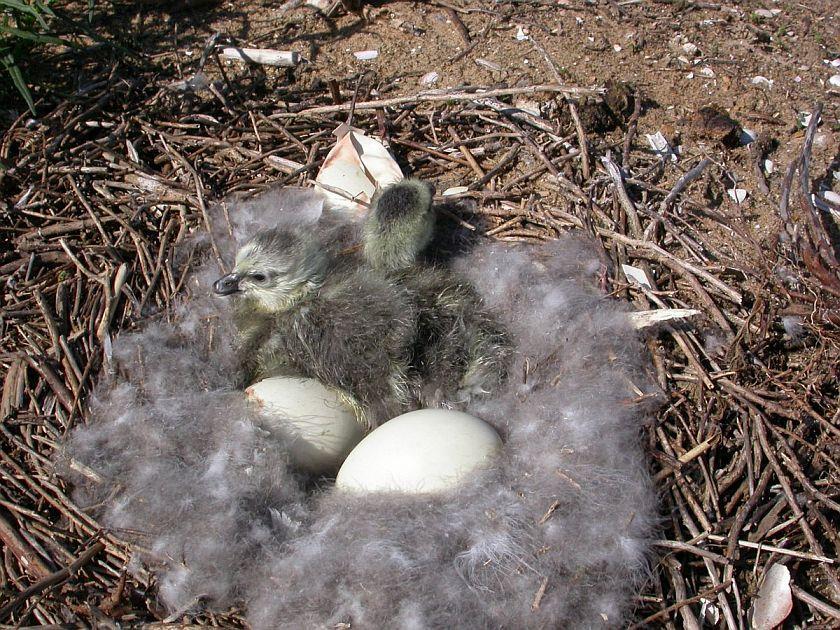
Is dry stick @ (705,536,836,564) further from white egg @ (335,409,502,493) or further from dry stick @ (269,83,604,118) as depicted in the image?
dry stick @ (269,83,604,118)

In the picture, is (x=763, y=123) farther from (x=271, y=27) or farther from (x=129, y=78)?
(x=129, y=78)

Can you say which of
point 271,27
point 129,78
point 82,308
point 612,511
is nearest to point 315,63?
point 271,27

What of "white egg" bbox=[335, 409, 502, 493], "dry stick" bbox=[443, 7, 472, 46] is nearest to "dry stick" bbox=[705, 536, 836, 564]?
"white egg" bbox=[335, 409, 502, 493]

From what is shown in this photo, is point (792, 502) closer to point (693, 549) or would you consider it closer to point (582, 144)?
point (693, 549)

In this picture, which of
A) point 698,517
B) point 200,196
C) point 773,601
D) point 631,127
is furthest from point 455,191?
point 773,601

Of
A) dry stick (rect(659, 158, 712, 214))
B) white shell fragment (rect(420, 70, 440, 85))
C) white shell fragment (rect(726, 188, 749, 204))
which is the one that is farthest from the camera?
white shell fragment (rect(420, 70, 440, 85))

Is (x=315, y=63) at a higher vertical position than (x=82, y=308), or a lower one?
higher
